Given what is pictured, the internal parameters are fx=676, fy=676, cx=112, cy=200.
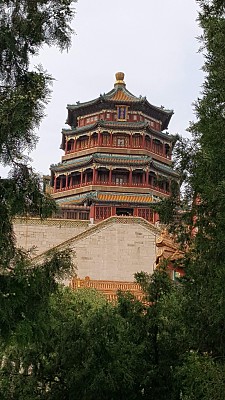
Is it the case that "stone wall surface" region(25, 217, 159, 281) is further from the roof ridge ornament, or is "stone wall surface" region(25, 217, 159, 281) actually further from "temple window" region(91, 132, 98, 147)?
the roof ridge ornament

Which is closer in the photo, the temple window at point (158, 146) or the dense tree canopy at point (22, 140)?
the dense tree canopy at point (22, 140)

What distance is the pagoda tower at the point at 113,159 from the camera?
3206cm

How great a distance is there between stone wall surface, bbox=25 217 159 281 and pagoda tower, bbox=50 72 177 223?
272 cm

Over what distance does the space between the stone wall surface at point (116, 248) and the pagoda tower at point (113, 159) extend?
272cm

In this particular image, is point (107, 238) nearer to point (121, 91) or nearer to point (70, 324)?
point (121, 91)

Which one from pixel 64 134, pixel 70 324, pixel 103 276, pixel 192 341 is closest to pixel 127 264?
pixel 103 276

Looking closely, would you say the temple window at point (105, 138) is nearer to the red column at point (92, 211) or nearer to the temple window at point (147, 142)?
the temple window at point (147, 142)

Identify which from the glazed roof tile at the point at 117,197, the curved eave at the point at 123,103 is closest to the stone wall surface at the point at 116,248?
the glazed roof tile at the point at 117,197

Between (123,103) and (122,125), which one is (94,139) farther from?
(123,103)

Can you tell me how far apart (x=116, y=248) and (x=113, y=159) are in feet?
21.4

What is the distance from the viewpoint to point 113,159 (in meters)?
33.5

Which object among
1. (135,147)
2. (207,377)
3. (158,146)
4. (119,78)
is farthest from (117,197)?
(207,377)

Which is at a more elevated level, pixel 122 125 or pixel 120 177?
pixel 122 125

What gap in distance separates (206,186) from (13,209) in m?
2.06
